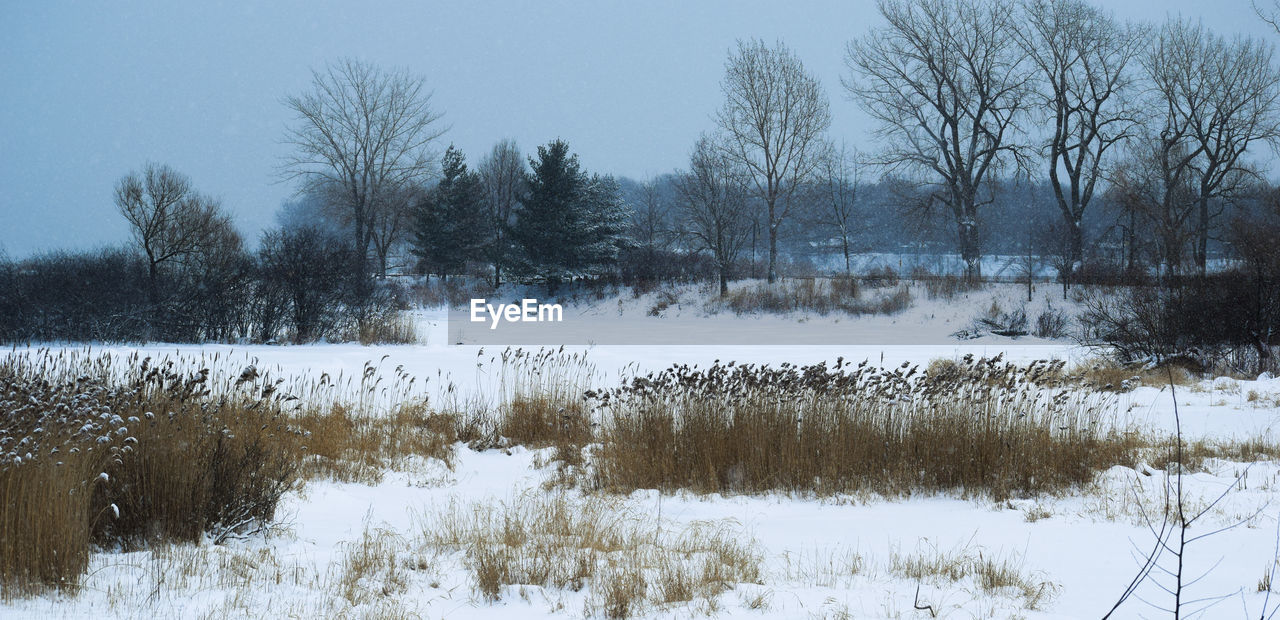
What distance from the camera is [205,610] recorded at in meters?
3.46

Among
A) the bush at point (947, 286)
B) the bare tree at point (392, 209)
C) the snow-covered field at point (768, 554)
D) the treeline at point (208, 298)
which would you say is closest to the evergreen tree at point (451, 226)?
the bare tree at point (392, 209)

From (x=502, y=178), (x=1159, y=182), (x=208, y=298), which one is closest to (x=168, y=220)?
(x=208, y=298)

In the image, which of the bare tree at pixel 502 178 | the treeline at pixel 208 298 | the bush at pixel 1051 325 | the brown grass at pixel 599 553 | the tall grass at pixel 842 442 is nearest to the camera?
the brown grass at pixel 599 553

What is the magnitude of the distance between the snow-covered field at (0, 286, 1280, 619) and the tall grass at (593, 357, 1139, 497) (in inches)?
12.6

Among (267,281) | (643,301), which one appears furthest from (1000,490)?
(643,301)

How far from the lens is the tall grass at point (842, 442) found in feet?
21.8

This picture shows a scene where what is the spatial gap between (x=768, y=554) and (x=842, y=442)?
237 cm

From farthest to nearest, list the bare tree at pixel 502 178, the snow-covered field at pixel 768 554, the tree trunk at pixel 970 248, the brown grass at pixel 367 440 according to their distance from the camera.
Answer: the bare tree at pixel 502 178, the tree trunk at pixel 970 248, the brown grass at pixel 367 440, the snow-covered field at pixel 768 554

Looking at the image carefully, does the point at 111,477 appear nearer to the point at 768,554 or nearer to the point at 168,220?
the point at 768,554

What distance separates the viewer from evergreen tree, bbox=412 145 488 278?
39906 mm

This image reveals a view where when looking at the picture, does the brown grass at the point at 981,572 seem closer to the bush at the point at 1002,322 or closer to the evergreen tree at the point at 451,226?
the bush at the point at 1002,322

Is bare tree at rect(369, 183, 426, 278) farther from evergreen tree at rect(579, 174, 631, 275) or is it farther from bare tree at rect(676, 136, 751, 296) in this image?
bare tree at rect(676, 136, 751, 296)

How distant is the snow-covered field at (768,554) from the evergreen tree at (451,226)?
33.2 m

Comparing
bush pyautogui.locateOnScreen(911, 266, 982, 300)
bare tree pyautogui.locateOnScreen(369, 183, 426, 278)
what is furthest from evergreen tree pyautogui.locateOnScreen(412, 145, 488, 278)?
bush pyautogui.locateOnScreen(911, 266, 982, 300)
